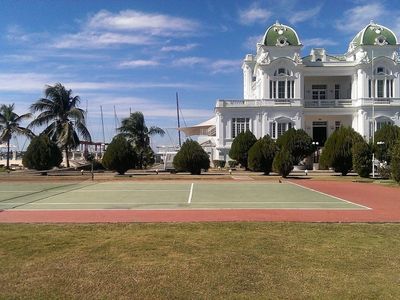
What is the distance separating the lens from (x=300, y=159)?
5012cm

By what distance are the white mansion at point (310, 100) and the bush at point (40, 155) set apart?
2259cm

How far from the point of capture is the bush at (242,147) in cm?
5053

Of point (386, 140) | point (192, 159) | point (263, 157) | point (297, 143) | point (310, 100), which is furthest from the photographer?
point (310, 100)

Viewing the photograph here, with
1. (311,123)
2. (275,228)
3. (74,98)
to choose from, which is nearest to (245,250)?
(275,228)

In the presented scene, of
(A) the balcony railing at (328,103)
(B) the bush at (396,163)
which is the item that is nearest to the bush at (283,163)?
(B) the bush at (396,163)

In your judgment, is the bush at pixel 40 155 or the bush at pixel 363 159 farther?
the bush at pixel 40 155

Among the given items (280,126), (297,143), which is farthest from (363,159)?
(280,126)

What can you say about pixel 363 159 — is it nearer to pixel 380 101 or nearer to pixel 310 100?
pixel 380 101

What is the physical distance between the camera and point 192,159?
40969 millimetres

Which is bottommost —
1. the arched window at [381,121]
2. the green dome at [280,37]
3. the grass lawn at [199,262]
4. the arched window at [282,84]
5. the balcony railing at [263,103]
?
the grass lawn at [199,262]

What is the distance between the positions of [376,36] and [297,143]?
22.8 m

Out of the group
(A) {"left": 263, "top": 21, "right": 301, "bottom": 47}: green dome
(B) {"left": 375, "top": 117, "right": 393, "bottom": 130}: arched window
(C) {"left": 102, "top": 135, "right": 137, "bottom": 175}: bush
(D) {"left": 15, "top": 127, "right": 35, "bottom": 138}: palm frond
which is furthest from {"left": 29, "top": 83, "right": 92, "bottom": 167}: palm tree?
(B) {"left": 375, "top": 117, "right": 393, "bottom": 130}: arched window

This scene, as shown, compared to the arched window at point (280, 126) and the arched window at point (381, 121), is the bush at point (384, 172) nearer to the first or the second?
the arched window at point (280, 126)

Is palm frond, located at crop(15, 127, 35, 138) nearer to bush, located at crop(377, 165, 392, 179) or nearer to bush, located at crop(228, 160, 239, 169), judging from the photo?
bush, located at crop(228, 160, 239, 169)
